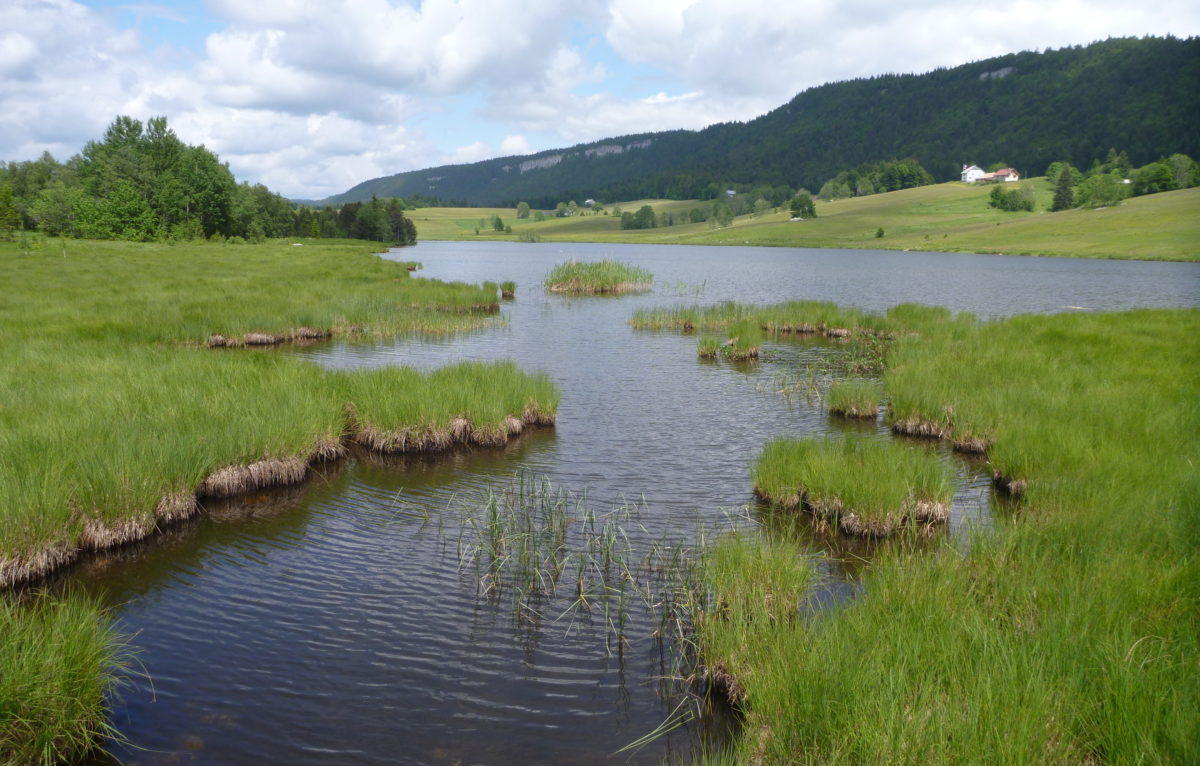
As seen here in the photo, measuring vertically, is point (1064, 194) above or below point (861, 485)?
above

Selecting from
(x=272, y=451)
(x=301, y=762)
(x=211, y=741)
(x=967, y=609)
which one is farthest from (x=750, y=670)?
(x=272, y=451)

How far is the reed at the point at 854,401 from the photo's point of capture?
17.4 m

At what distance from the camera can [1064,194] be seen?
146 metres

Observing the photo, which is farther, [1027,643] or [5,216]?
[5,216]

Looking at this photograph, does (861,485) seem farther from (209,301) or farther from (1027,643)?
(209,301)

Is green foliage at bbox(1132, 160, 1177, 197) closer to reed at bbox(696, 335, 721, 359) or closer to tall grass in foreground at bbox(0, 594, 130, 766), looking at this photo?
reed at bbox(696, 335, 721, 359)

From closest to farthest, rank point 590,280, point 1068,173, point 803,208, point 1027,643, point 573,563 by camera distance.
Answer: point 1027,643 < point 573,563 < point 590,280 < point 1068,173 < point 803,208

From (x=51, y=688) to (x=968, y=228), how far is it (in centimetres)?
14853

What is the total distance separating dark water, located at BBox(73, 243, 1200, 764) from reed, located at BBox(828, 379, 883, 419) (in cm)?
58

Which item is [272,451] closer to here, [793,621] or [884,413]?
[793,621]

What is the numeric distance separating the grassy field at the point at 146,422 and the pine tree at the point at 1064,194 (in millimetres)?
158215

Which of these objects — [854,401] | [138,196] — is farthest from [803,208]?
[854,401]

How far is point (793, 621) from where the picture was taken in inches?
298

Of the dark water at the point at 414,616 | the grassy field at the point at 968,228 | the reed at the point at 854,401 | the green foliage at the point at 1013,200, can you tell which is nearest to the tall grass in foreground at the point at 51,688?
the dark water at the point at 414,616
